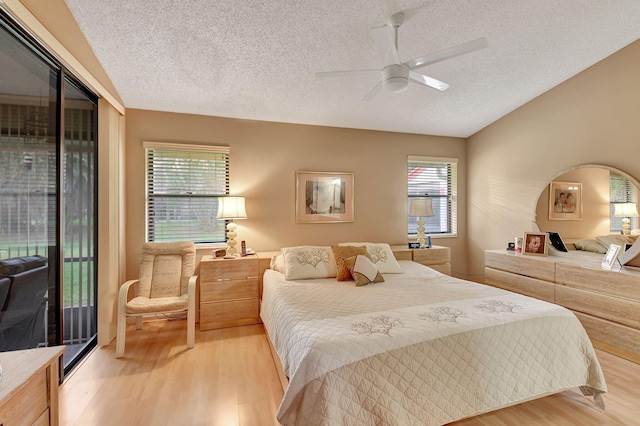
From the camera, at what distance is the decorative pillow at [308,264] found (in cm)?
297

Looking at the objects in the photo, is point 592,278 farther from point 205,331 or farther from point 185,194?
point 185,194

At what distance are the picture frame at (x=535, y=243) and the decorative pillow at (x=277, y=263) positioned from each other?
2987mm

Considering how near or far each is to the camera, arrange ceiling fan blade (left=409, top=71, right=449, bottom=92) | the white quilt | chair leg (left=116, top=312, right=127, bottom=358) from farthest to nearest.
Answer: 1. chair leg (left=116, top=312, right=127, bottom=358)
2. ceiling fan blade (left=409, top=71, right=449, bottom=92)
3. the white quilt

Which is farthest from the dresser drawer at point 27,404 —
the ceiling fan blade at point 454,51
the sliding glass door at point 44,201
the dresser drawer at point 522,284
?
the dresser drawer at point 522,284

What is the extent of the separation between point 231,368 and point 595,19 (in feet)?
14.3

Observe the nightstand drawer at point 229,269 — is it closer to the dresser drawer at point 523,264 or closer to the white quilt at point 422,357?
the white quilt at point 422,357

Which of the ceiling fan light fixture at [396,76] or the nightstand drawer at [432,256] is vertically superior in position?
the ceiling fan light fixture at [396,76]

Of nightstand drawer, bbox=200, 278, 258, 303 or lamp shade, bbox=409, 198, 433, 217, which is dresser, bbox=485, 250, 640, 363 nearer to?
lamp shade, bbox=409, 198, 433, 217

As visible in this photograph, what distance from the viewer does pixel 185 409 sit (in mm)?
1877

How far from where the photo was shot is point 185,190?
137 inches

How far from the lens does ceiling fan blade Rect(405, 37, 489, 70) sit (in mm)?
1742

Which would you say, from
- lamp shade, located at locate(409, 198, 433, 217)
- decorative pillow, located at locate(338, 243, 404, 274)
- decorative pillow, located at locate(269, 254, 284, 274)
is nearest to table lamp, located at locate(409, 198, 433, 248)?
lamp shade, located at locate(409, 198, 433, 217)

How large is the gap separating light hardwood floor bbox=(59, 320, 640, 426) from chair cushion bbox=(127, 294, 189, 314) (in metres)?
0.41

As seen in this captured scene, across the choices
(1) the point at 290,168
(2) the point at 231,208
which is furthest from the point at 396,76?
(2) the point at 231,208
